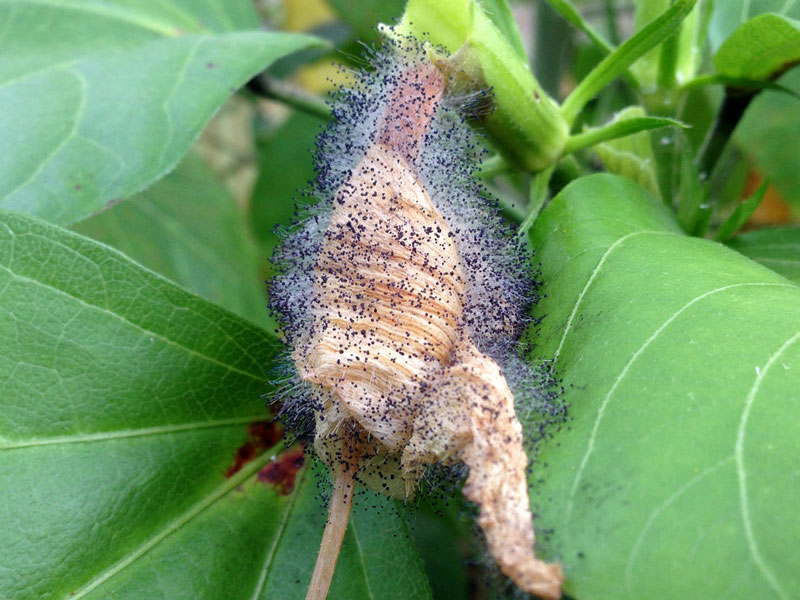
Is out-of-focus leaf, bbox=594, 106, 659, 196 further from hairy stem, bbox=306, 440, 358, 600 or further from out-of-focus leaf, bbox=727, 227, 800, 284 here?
hairy stem, bbox=306, 440, 358, 600

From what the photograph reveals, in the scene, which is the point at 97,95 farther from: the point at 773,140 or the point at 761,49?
the point at 773,140

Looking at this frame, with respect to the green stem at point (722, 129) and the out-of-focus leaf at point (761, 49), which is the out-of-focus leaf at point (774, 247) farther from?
the out-of-focus leaf at point (761, 49)

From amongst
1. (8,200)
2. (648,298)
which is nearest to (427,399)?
(648,298)

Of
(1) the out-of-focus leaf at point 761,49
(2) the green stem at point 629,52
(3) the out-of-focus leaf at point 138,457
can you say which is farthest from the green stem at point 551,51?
(3) the out-of-focus leaf at point 138,457

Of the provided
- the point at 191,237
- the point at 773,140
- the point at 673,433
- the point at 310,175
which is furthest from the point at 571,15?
the point at 310,175

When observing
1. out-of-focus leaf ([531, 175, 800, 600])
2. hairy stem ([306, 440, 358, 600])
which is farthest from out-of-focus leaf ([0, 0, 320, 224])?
out-of-focus leaf ([531, 175, 800, 600])

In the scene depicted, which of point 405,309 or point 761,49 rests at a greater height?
point 761,49

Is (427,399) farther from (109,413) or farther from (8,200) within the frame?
(8,200)
